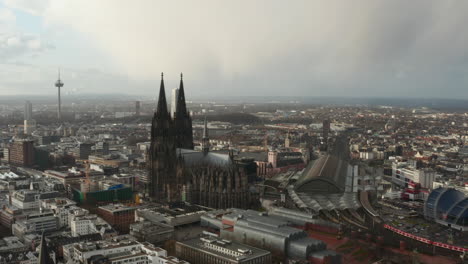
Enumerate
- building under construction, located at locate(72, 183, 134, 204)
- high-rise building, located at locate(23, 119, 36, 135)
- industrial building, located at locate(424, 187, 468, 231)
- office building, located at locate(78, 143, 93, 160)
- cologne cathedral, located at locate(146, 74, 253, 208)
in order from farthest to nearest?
high-rise building, located at locate(23, 119, 36, 135) → office building, located at locate(78, 143, 93, 160) → building under construction, located at locate(72, 183, 134, 204) → cologne cathedral, located at locate(146, 74, 253, 208) → industrial building, located at locate(424, 187, 468, 231)

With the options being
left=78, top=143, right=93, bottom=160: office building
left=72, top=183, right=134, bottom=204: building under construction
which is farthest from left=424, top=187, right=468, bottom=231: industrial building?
left=78, top=143, right=93, bottom=160: office building

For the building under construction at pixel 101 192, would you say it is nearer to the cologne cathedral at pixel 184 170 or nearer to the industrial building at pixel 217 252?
the cologne cathedral at pixel 184 170

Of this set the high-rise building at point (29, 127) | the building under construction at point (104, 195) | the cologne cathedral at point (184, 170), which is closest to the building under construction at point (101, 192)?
the building under construction at point (104, 195)

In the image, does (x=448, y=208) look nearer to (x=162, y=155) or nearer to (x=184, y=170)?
(x=184, y=170)

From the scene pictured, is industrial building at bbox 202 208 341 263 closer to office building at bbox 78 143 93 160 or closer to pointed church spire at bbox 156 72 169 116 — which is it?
pointed church spire at bbox 156 72 169 116

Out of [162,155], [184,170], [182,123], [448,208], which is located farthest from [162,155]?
[448,208]

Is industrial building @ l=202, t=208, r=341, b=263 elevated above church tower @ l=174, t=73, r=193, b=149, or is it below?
below

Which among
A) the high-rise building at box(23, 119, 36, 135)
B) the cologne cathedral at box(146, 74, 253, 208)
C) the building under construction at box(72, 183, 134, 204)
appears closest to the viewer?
the cologne cathedral at box(146, 74, 253, 208)
